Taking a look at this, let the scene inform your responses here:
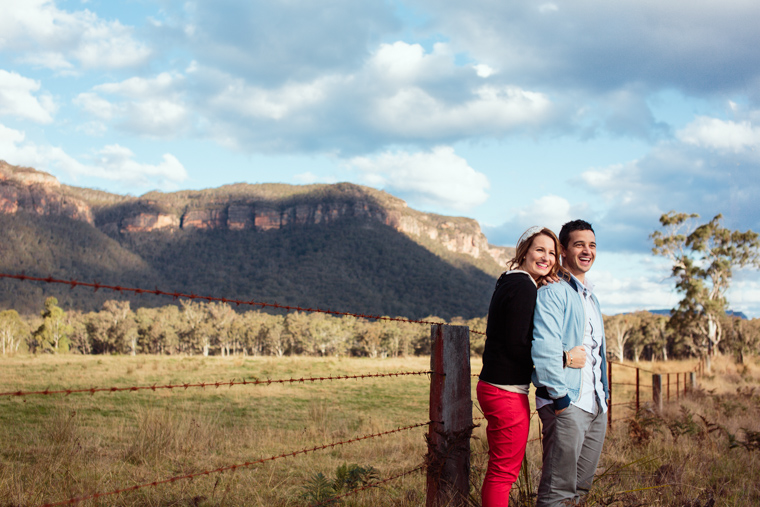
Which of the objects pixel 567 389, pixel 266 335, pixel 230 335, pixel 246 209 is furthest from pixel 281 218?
pixel 567 389

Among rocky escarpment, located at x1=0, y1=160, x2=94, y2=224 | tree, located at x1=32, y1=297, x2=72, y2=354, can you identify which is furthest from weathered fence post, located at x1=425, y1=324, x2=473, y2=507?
rocky escarpment, located at x1=0, y1=160, x2=94, y2=224

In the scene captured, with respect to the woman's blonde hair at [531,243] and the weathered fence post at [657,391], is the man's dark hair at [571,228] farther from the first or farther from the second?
the weathered fence post at [657,391]

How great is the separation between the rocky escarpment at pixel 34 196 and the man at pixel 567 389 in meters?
128

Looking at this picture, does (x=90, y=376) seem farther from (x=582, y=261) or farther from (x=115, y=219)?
(x=115, y=219)

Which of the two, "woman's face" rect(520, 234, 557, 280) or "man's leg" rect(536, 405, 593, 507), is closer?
"man's leg" rect(536, 405, 593, 507)

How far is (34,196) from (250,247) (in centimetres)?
5230

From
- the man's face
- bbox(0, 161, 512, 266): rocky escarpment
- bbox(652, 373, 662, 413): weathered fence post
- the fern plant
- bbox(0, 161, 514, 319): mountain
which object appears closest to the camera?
the man's face

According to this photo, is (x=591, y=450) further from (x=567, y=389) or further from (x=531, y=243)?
(x=531, y=243)

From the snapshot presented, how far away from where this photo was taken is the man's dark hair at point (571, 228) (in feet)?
10.2

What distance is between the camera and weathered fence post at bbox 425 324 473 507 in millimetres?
3029

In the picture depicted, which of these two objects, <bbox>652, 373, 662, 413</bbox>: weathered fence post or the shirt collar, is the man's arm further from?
<bbox>652, 373, 662, 413</bbox>: weathered fence post

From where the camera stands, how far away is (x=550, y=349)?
2.41m

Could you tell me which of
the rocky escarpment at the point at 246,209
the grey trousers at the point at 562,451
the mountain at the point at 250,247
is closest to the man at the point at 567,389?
the grey trousers at the point at 562,451

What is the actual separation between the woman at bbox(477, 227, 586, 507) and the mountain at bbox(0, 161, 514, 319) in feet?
238
